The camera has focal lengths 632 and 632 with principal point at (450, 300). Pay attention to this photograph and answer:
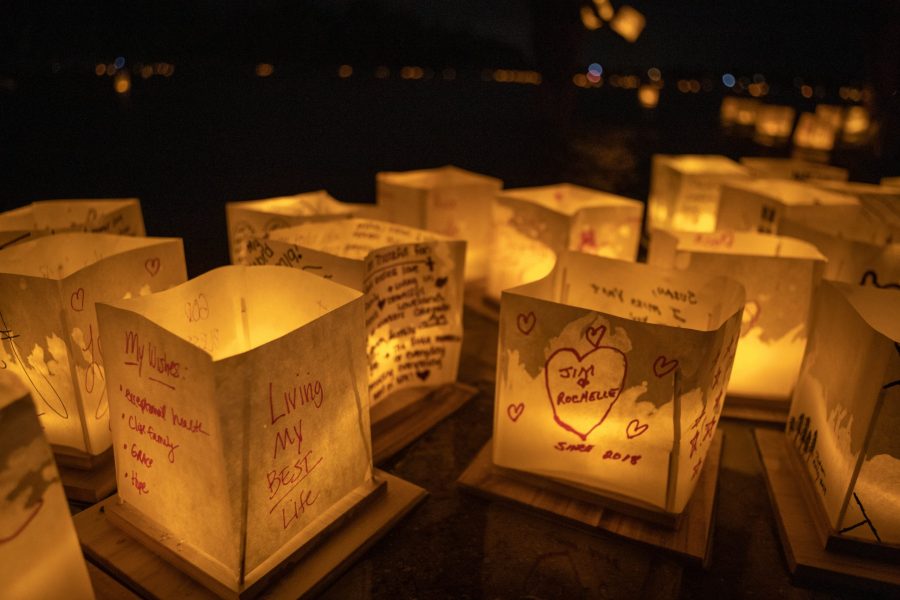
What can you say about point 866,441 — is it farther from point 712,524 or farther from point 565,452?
point 565,452

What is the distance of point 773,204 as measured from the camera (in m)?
4.01

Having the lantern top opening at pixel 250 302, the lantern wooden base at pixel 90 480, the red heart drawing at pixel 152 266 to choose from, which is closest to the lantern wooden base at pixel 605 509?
the lantern top opening at pixel 250 302

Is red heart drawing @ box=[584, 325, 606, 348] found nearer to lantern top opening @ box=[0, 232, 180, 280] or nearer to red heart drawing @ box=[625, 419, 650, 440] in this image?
red heart drawing @ box=[625, 419, 650, 440]

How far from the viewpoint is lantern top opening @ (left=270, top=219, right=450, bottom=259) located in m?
3.14

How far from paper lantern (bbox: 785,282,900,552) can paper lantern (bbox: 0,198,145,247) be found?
3380mm

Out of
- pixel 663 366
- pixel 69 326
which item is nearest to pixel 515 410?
pixel 663 366

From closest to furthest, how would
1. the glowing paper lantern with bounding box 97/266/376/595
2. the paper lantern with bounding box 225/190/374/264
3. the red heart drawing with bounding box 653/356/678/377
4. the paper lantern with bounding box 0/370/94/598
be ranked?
the paper lantern with bounding box 0/370/94/598
the glowing paper lantern with bounding box 97/266/376/595
the red heart drawing with bounding box 653/356/678/377
the paper lantern with bounding box 225/190/374/264

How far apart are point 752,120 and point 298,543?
49.6 ft

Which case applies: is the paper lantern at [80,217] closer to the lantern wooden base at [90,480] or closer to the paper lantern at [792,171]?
the lantern wooden base at [90,480]

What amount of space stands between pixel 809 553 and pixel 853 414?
1.68 ft

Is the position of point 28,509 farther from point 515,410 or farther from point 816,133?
point 816,133

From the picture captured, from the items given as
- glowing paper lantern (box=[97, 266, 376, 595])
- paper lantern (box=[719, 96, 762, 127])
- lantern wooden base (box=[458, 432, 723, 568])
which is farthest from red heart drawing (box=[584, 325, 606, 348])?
paper lantern (box=[719, 96, 762, 127])

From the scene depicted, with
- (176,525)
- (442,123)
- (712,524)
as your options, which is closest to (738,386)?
(712,524)

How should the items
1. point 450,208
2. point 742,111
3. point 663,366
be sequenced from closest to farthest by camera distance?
point 663,366 → point 450,208 → point 742,111
